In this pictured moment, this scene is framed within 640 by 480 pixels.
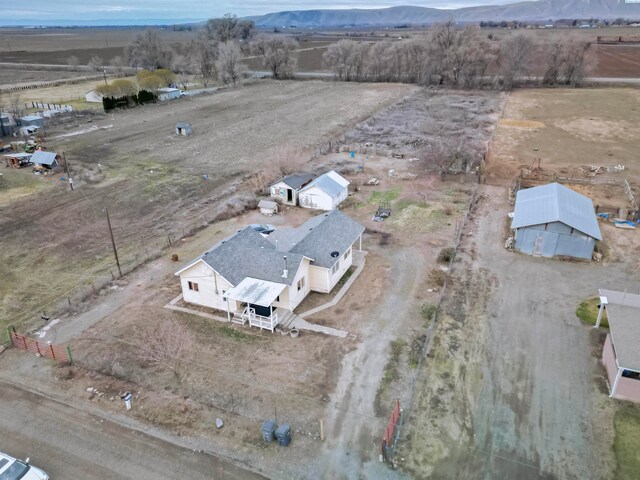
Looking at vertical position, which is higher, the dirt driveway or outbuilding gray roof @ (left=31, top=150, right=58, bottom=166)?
outbuilding gray roof @ (left=31, top=150, right=58, bottom=166)

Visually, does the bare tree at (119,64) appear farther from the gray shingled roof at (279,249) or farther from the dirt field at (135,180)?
the gray shingled roof at (279,249)

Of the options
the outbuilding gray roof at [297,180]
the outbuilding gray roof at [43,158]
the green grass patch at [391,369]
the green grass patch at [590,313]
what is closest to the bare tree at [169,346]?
the green grass patch at [391,369]

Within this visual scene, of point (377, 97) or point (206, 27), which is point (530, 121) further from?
point (206, 27)

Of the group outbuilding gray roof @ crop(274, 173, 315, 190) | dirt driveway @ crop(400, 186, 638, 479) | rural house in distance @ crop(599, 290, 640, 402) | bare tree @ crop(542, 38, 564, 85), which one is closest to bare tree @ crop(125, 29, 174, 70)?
A: bare tree @ crop(542, 38, 564, 85)

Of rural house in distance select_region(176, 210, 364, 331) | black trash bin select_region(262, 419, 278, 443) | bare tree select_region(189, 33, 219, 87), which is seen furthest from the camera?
bare tree select_region(189, 33, 219, 87)

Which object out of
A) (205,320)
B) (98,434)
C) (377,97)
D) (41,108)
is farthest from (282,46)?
(98,434)

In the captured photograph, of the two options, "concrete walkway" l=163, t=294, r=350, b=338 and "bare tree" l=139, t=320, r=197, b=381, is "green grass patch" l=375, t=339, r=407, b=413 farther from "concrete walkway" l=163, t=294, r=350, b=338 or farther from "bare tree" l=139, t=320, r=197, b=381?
"bare tree" l=139, t=320, r=197, b=381

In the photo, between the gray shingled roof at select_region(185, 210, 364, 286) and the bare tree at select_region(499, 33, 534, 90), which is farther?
the bare tree at select_region(499, 33, 534, 90)
